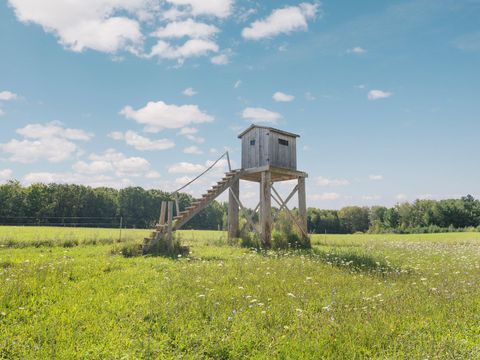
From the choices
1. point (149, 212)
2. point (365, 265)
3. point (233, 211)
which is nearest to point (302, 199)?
point (233, 211)

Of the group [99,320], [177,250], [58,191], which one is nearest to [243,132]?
[177,250]

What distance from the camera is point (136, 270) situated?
1136 centimetres

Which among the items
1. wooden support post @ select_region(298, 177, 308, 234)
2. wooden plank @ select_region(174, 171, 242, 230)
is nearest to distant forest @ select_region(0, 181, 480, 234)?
wooden support post @ select_region(298, 177, 308, 234)

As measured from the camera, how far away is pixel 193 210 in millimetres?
19203

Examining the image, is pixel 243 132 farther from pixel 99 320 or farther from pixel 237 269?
pixel 99 320

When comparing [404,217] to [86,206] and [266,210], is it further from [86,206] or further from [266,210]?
[266,210]

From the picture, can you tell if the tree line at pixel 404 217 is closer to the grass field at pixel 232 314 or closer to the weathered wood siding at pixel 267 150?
the weathered wood siding at pixel 267 150

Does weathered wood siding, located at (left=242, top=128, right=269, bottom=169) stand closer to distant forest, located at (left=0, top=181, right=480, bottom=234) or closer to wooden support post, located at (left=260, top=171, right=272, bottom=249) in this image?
wooden support post, located at (left=260, top=171, right=272, bottom=249)

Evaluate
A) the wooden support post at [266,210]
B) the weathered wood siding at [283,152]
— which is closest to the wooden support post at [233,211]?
the wooden support post at [266,210]

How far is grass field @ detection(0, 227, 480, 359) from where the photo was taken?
5695 millimetres

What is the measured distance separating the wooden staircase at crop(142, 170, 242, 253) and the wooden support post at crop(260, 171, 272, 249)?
1.93 metres

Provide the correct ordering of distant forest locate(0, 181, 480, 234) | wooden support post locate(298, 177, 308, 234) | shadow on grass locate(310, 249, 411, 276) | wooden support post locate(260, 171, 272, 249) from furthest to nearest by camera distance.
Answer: distant forest locate(0, 181, 480, 234), wooden support post locate(298, 177, 308, 234), wooden support post locate(260, 171, 272, 249), shadow on grass locate(310, 249, 411, 276)

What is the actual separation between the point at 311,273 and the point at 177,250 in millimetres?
7469

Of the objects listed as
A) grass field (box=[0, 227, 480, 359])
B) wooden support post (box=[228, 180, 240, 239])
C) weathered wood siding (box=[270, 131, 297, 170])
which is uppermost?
weathered wood siding (box=[270, 131, 297, 170])
